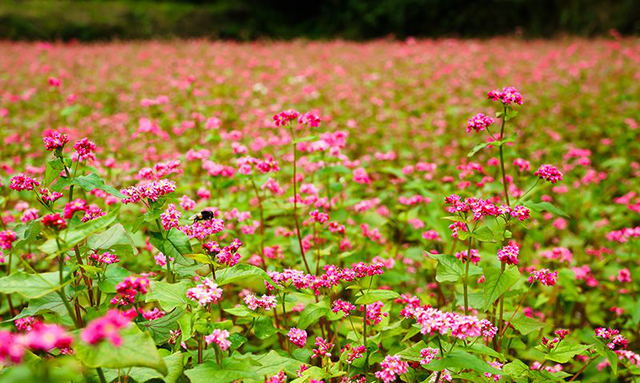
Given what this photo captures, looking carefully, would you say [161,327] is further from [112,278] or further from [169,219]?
[169,219]

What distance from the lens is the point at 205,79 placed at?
362 inches

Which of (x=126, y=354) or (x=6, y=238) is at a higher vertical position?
(x=6, y=238)

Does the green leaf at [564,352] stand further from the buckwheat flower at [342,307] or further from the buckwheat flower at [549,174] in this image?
the buckwheat flower at [342,307]

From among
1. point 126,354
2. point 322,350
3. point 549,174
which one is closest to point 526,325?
point 549,174

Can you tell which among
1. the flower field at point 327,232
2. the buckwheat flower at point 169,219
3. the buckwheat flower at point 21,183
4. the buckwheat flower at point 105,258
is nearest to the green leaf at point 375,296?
the flower field at point 327,232

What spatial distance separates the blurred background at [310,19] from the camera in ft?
53.4

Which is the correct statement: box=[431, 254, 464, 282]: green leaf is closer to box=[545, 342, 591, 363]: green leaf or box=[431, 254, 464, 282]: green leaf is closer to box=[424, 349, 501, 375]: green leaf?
box=[424, 349, 501, 375]: green leaf

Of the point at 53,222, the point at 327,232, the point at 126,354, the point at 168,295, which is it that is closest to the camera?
the point at 126,354

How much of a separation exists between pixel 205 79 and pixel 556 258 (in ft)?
26.3

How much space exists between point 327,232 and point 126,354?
1705 millimetres

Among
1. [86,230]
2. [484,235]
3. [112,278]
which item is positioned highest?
[86,230]

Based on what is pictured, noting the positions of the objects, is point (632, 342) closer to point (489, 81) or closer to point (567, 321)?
point (567, 321)

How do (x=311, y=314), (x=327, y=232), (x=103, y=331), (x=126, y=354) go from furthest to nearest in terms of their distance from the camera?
(x=327, y=232) < (x=311, y=314) < (x=126, y=354) < (x=103, y=331)

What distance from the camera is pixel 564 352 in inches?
69.7
